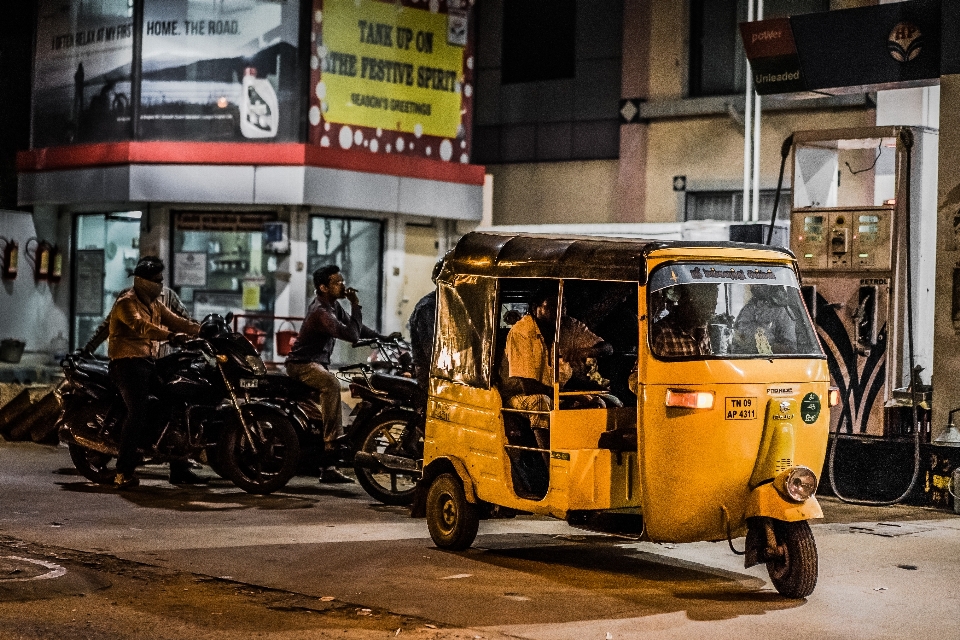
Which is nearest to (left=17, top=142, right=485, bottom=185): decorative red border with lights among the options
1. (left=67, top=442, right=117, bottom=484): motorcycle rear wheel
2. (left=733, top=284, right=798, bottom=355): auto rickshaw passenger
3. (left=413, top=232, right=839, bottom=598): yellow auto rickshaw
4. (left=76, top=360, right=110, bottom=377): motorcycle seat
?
(left=76, top=360, right=110, bottom=377): motorcycle seat

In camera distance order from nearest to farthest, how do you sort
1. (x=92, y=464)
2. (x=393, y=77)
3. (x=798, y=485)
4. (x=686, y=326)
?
(x=798, y=485) → (x=686, y=326) → (x=92, y=464) → (x=393, y=77)

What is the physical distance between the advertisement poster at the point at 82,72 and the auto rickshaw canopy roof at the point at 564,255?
11.5 meters

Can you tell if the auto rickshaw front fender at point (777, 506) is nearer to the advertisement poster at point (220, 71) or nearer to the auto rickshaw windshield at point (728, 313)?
the auto rickshaw windshield at point (728, 313)

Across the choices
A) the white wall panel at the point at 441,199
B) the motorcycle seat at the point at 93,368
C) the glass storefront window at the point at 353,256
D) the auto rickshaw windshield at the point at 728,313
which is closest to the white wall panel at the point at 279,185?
the glass storefront window at the point at 353,256

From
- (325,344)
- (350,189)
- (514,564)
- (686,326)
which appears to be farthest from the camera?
(350,189)

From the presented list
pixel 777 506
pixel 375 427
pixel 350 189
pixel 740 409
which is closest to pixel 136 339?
pixel 375 427

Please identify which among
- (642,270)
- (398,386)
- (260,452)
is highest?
(642,270)

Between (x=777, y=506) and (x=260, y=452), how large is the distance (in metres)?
5.23

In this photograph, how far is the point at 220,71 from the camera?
19156mm

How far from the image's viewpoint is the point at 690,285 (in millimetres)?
8195

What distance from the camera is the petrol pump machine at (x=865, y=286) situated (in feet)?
39.7

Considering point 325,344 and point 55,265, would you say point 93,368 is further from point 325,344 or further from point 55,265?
point 55,265

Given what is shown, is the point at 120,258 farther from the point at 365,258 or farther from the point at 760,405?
the point at 760,405

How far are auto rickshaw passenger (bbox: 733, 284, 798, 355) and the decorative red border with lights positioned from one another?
445 inches
